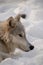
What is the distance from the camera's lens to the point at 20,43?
147 inches

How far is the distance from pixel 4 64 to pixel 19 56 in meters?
0.49

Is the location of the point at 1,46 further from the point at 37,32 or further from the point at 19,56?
the point at 37,32

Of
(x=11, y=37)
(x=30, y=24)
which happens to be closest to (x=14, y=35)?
(x=11, y=37)

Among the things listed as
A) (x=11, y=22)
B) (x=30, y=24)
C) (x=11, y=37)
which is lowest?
(x=30, y=24)

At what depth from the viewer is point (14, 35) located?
3.68m

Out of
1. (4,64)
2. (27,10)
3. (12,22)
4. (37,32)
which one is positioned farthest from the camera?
(27,10)

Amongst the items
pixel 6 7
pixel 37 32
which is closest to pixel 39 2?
pixel 6 7

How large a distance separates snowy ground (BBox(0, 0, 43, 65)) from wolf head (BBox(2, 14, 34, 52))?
0.15 m

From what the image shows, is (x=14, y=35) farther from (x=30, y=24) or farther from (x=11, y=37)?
(x=30, y=24)

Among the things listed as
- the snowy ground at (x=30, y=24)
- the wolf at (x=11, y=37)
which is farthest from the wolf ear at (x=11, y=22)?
the snowy ground at (x=30, y=24)

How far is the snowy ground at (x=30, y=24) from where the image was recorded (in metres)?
3.51

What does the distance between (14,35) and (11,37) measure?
2.4 inches

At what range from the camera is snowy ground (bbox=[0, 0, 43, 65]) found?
3506 mm

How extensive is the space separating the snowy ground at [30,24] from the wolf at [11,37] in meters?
0.15
